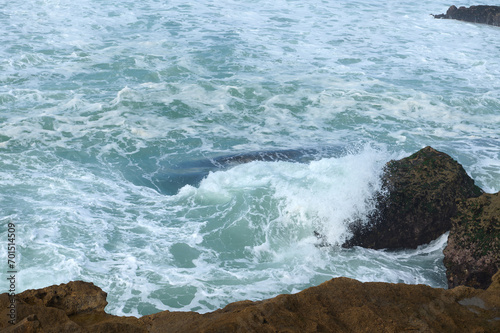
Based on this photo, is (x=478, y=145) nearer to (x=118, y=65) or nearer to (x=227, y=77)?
(x=227, y=77)

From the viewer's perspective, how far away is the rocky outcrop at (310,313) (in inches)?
149

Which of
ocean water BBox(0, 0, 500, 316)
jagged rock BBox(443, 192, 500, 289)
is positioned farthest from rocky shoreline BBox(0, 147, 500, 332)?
ocean water BBox(0, 0, 500, 316)

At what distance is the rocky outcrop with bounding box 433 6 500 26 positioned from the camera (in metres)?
25.7

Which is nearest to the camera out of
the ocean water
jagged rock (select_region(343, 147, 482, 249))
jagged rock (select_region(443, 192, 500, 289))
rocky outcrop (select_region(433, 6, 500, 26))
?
jagged rock (select_region(443, 192, 500, 289))

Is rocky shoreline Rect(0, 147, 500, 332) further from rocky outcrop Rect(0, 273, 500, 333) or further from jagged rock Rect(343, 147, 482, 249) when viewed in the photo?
jagged rock Rect(343, 147, 482, 249)

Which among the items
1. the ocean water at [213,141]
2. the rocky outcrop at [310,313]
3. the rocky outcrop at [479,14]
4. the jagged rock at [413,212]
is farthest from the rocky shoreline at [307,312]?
the rocky outcrop at [479,14]

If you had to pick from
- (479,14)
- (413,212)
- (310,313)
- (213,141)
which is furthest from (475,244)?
(479,14)

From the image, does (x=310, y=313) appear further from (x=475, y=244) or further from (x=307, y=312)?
(x=475, y=244)

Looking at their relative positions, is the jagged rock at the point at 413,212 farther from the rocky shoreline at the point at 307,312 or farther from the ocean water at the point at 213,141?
the rocky shoreline at the point at 307,312

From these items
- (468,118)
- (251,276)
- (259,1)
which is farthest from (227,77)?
(259,1)

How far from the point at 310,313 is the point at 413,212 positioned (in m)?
3.72

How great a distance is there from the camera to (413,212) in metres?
7.30

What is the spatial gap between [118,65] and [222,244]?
33.1 ft

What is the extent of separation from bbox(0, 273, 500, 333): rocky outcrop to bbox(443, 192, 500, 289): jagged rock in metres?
1.79
